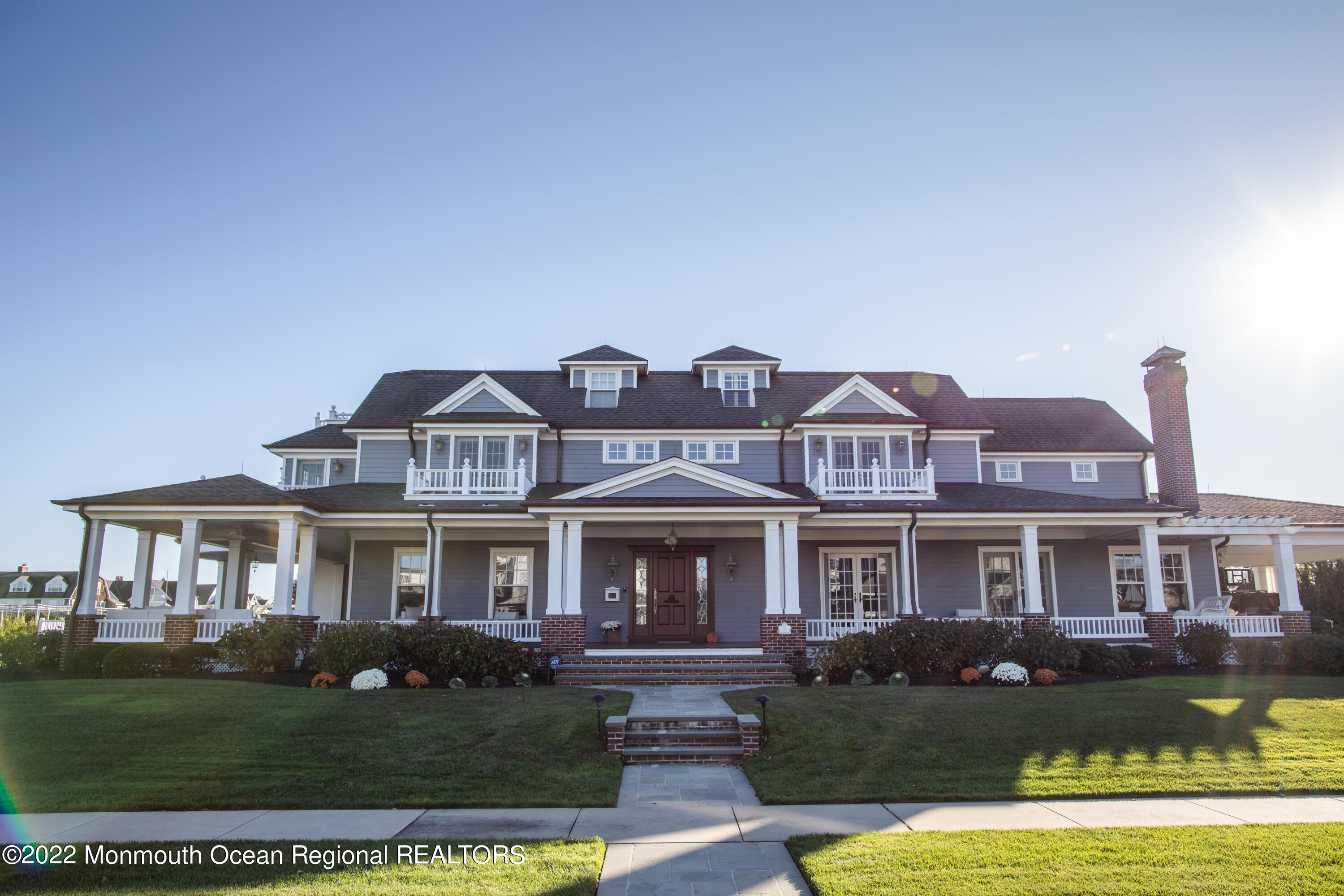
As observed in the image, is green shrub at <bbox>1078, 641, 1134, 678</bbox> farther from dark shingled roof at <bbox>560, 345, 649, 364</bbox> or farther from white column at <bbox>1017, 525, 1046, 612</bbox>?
dark shingled roof at <bbox>560, 345, 649, 364</bbox>

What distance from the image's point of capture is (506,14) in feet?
43.0

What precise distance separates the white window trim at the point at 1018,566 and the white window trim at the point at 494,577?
1185 cm

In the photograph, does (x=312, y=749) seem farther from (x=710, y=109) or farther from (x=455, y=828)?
(x=710, y=109)

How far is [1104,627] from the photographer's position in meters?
18.9

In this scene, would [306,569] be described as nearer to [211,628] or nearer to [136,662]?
[211,628]

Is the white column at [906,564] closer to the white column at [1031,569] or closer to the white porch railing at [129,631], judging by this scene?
the white column at [1031,569]

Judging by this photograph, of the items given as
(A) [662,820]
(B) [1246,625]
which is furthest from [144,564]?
(B) [1246,625]

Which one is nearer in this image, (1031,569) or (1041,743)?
(1041,743)

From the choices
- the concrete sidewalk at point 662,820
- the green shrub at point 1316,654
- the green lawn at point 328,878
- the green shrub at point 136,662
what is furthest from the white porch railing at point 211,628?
the green shrub at point 1316,654

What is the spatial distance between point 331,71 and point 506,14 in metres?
3.05

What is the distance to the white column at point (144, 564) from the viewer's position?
19062 mm

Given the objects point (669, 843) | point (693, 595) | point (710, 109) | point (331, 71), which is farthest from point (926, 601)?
point (331, 71)

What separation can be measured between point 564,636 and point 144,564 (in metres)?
10.9

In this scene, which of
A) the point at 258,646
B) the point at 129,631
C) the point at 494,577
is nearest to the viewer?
the point at 258,646
